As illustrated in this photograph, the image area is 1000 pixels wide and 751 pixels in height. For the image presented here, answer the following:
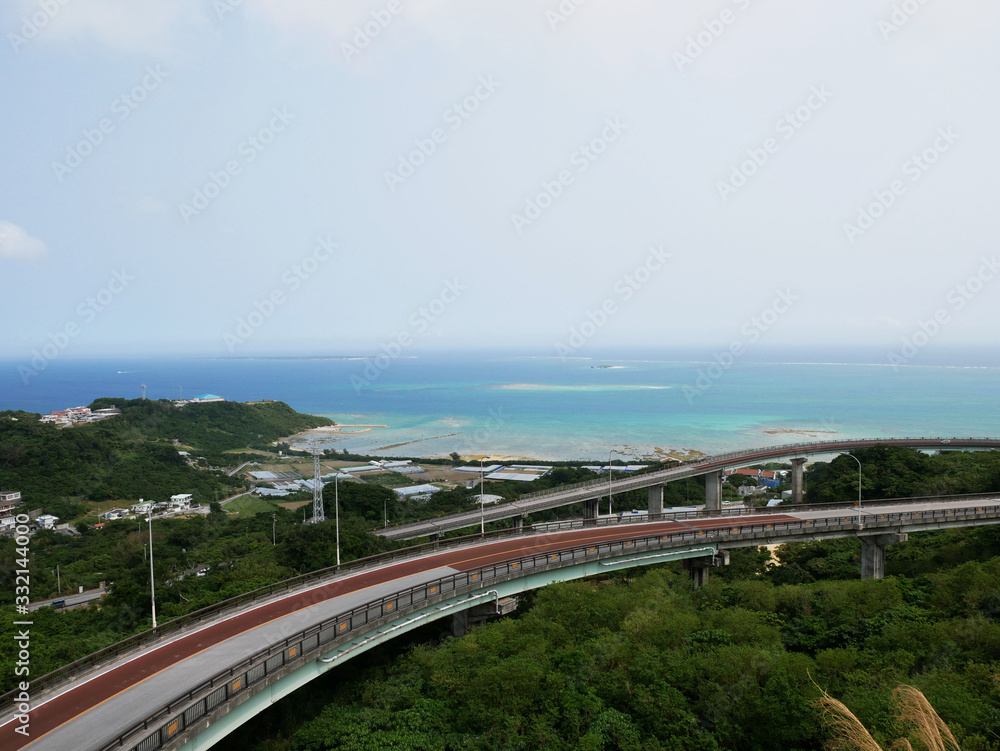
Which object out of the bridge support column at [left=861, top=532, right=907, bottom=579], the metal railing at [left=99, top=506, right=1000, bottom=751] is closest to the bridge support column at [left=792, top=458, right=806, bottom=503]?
the metal railing at [left=99, top=506, right=1000, bottom=751]

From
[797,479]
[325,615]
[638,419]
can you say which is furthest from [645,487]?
[638,419]

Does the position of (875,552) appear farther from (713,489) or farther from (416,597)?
(416,597)

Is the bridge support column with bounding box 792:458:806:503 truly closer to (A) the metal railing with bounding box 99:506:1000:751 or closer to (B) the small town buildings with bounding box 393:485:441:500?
(A) the metal railing with bounding box 99:506:1000:751

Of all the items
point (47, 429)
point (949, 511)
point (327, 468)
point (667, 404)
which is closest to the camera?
point (949, 511)

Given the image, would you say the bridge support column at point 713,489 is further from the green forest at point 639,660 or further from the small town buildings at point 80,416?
the small town buildings at point 80,416

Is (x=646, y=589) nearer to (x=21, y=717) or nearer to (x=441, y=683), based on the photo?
(x=441, y=683)

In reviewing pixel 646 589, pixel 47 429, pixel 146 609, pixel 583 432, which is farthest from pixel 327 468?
pixel 646 589

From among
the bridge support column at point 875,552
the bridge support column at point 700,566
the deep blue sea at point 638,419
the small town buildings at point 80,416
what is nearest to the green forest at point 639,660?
the bridge support column at point 700,566
